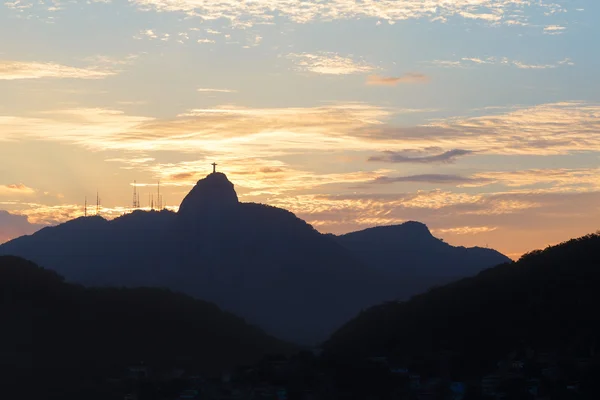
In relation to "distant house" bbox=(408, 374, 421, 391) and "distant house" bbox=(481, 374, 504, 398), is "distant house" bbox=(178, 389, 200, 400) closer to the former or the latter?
"distant house" bbox=(408, 374, 421, 391)

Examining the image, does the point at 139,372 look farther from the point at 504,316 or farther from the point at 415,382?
the point at 504,316

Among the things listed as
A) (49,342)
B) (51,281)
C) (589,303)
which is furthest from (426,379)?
(51,281)

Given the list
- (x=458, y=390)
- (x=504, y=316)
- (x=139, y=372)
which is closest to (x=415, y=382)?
(x=458, y=390)

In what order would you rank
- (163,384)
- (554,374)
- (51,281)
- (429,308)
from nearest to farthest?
(554,374), (163,384), (429,308), (51,281)

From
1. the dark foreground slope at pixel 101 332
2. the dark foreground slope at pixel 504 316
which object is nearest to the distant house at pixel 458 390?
the dark foreground slope at pixel 504 316

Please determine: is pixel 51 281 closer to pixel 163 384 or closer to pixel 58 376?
pixel 58 376

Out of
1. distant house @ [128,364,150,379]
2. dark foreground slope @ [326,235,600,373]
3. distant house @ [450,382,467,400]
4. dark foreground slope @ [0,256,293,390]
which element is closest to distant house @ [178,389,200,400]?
distant house @ [128,364,150,379]

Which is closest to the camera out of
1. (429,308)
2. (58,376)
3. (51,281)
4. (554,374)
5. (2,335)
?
(554,374)
